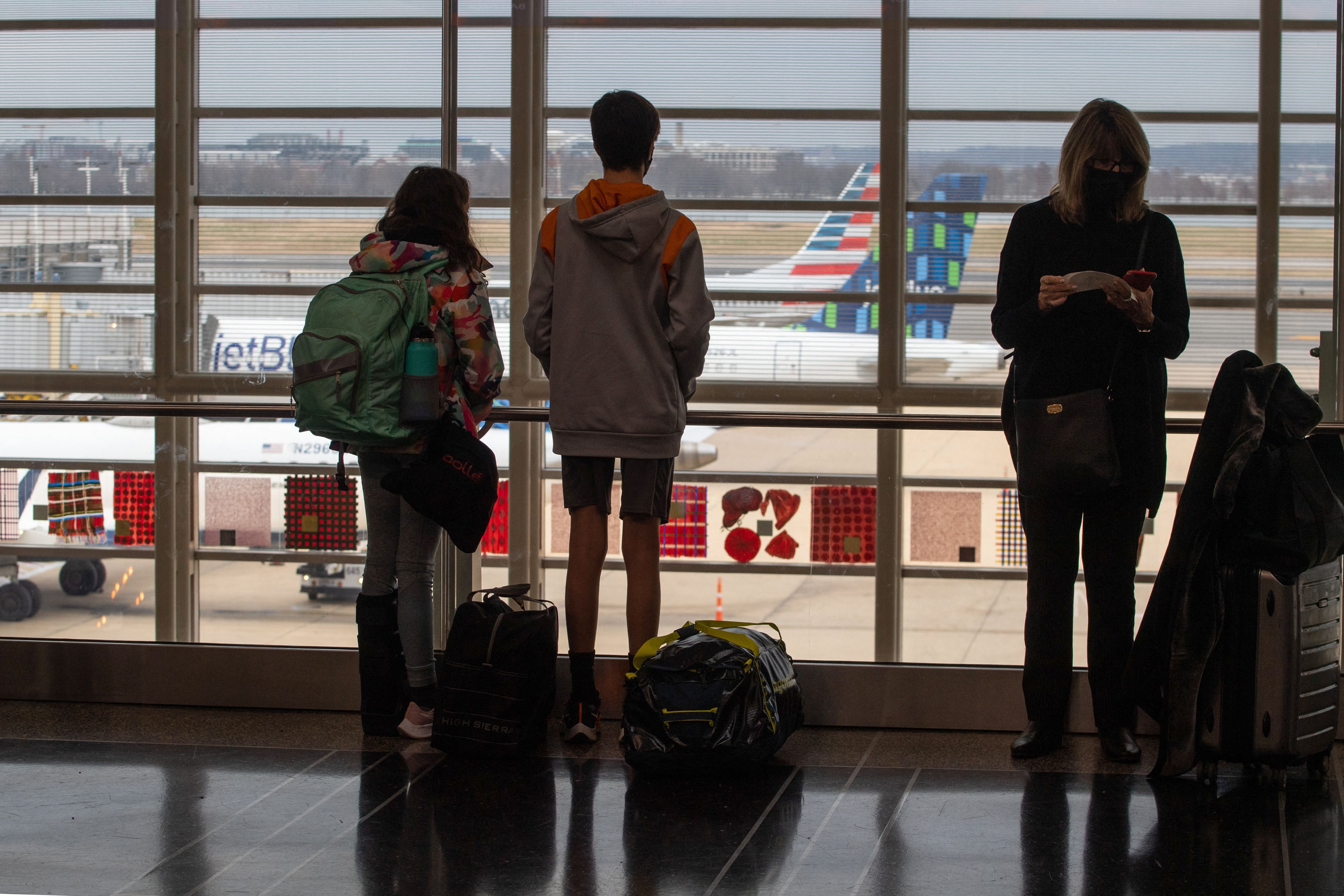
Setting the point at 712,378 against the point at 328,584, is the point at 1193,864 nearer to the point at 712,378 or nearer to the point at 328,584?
the point at 712,378

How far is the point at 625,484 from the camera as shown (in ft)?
9.24

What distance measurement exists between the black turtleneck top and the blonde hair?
3 cm

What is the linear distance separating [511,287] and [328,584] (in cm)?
105

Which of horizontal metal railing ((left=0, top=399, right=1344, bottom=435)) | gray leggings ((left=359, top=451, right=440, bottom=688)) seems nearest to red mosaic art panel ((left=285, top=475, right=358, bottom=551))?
horizontal metal railing ((left=0, top=399, right=1344, bottom=435))

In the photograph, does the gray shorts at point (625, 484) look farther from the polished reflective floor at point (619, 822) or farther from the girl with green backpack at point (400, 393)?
the polished reflective floor at point (619, 822)

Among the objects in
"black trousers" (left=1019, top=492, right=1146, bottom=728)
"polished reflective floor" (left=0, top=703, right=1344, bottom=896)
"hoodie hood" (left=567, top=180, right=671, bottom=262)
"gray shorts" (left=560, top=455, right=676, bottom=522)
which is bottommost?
"polished reflective floor" (left=0, top=703, right=1344, bottom=896)

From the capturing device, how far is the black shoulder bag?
8.64 ft

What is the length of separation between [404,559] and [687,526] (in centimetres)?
98

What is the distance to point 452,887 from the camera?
195 centimetres

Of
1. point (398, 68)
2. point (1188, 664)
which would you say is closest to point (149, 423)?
point (398, 68)

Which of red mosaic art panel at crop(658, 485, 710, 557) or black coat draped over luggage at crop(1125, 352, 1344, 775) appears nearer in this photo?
black coat draped over luggage at crop(1125, 352, 1344, 775)

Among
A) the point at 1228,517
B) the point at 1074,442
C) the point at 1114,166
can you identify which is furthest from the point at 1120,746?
the point at 1114,166

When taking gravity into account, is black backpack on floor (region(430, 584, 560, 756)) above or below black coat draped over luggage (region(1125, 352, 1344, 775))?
below

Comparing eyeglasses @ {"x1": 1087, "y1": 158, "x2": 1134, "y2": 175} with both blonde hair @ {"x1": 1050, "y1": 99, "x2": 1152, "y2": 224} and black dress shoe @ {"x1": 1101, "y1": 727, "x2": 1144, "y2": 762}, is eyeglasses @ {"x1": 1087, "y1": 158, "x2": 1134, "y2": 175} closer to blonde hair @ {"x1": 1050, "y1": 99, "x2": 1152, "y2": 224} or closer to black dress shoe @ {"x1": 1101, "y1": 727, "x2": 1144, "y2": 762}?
blonde hair @ {"x1": 1050, "y1": 99, "x2": 1152, "y2": 224}
